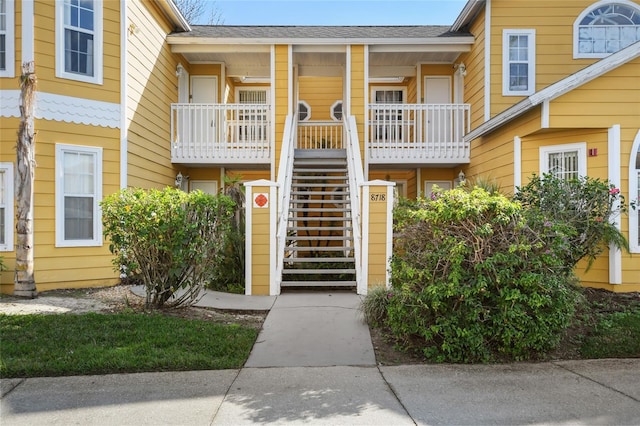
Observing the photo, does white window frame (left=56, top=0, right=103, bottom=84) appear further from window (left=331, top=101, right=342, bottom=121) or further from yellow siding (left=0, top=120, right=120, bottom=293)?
window (left=331, top=101, right=342, bottom=121)

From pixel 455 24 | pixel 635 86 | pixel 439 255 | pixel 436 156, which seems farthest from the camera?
pixel 455 24

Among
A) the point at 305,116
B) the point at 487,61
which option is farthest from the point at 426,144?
the point at 305,116

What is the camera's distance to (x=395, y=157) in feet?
36.1

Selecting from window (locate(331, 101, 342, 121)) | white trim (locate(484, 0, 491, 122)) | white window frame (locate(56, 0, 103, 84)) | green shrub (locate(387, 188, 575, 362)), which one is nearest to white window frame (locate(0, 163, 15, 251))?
white window frame (locate(56, 0, 103, 84))

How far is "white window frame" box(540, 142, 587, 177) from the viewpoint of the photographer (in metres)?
7.70

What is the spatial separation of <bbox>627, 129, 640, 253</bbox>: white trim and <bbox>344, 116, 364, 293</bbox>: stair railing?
4.32 meters

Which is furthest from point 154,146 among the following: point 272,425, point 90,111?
point 272,425

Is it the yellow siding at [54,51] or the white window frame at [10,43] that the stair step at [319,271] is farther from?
the white window frame at [10,43]

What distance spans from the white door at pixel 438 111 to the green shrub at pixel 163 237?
21.9 ft

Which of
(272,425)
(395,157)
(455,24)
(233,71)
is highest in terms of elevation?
(455,24)

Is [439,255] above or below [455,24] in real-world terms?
below

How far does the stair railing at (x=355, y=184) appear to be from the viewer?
750 centimetres

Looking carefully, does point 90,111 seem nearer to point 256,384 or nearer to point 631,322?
point 256,384

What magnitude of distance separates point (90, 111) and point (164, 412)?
6.45m
